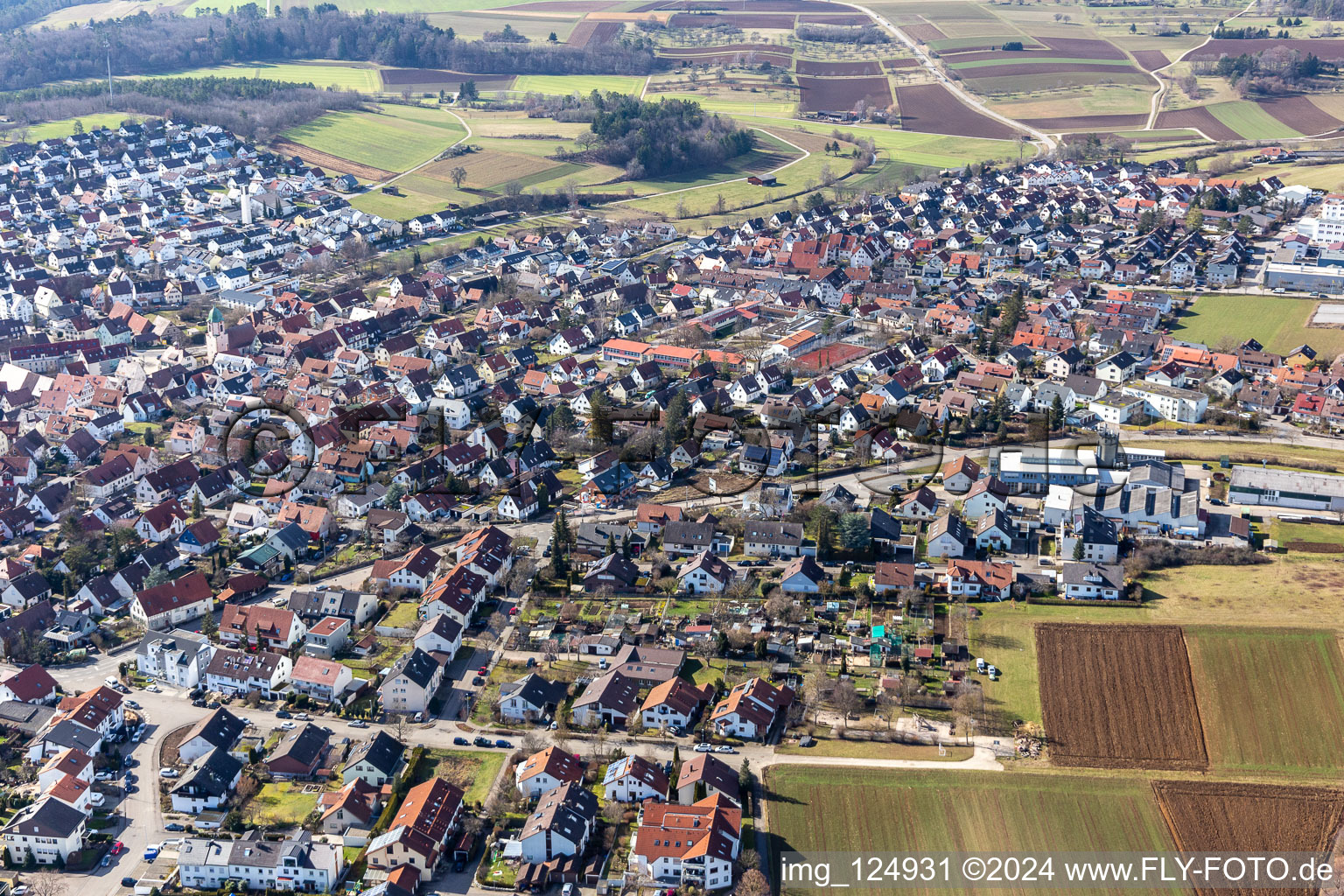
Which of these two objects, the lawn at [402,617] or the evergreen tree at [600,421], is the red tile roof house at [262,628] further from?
the evergreen tree at [600,421]

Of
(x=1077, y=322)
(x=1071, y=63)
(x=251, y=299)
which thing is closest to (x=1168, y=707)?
(x=1077, y=322)

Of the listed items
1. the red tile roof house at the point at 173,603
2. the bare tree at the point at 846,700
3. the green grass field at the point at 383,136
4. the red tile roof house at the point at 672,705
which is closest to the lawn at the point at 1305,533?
the bare tree at the point at 846,700

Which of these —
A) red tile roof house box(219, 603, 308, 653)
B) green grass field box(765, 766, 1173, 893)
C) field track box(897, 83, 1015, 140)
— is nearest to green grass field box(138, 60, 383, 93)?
field track box(897, 83, 1015, 140)

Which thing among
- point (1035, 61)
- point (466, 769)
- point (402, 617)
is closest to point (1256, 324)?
point (402, 617)

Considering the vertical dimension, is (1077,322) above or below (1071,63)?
below

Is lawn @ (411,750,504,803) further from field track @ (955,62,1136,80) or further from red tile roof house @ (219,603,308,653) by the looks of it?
field track @ (955,62,1136,80)

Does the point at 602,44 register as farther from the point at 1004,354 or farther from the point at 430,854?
the point at 430,854
